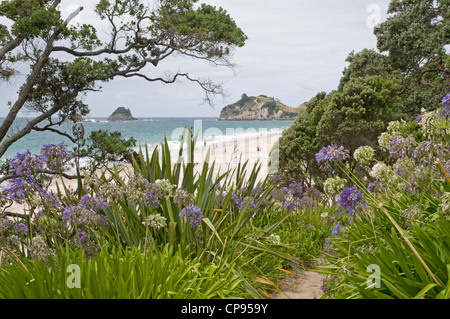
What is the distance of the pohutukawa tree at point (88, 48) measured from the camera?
34.1 feet

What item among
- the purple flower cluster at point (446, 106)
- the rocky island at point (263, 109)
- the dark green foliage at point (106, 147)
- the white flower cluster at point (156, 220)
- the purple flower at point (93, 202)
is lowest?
the white flower cluster at point (156, 220)

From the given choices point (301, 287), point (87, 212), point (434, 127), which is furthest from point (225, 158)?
point (87, 212)

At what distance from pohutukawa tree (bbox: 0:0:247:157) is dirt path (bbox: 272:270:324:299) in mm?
7940

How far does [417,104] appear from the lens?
594 inches

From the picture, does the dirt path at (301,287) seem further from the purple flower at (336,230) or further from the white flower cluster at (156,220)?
the white flower cluster at (156,220)

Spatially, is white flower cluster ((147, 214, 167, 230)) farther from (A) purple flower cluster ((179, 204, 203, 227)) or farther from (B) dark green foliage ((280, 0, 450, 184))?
(B) dark green foliage ((280, 0, 450, 184))

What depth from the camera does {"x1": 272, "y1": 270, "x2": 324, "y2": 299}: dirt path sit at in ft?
12.4

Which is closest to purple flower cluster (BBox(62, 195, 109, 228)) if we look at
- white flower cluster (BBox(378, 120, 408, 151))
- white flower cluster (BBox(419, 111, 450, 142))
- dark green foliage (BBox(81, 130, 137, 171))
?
white flower cluster (BBox(419, 111, 450, 142))

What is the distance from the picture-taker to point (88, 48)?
1096 cm

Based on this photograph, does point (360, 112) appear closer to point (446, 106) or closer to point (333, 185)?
point (333, 185)

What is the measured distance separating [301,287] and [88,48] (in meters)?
9.32

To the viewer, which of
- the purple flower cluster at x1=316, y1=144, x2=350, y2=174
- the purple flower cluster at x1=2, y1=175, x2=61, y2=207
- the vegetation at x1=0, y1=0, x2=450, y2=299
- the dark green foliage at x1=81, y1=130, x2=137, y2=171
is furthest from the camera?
the dark green foliage at x1=81, y1=130, x2=137, y2=171

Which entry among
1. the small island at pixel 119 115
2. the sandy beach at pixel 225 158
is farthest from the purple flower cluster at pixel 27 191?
the small island at pixel 119 115

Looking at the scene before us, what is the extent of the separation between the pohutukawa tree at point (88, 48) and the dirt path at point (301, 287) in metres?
7.94
